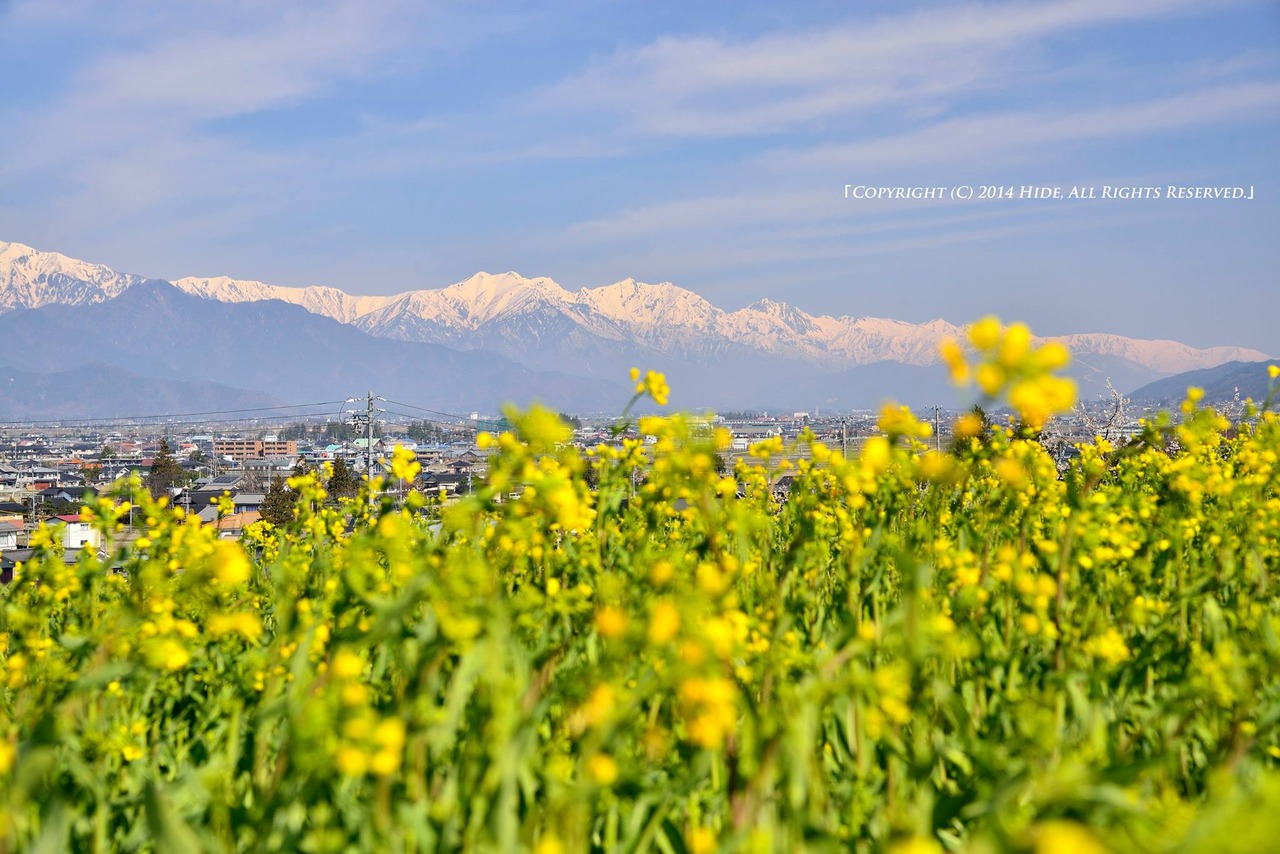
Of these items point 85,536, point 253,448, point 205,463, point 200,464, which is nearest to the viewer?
point 85,536

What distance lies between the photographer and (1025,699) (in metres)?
2.02

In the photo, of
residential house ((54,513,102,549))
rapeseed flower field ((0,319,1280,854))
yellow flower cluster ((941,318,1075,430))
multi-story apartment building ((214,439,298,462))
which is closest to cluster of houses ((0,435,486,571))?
multi-story apartment building ((214,439,298,462))

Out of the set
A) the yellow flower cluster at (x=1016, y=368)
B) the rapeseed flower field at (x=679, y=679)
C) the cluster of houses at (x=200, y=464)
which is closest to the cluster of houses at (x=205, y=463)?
the cluster of houses at (x=200, y=464)

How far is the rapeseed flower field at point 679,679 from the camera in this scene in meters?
1.36

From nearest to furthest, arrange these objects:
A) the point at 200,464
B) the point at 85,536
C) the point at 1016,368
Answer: the point at 1016,368, the point at 85,536, the point at 200,464

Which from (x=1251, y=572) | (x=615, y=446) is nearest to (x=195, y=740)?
(x=615, y=446)

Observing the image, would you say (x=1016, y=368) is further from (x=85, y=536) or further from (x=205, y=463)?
(x=205, y=463)

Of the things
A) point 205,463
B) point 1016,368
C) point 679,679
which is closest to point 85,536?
point 679,679

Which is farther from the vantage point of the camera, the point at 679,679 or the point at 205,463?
the point at 205,463

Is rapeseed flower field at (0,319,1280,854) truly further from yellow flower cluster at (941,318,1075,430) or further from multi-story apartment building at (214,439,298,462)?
multi-story apartment building at (214,439,298,462)

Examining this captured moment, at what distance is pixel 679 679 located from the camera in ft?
4.04

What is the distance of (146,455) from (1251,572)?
173 metres

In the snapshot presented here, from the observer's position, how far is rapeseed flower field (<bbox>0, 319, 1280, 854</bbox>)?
53.6 inches

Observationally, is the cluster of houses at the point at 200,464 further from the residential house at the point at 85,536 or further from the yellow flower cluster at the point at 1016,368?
the yellow flower cluster at the point at 1016,368
